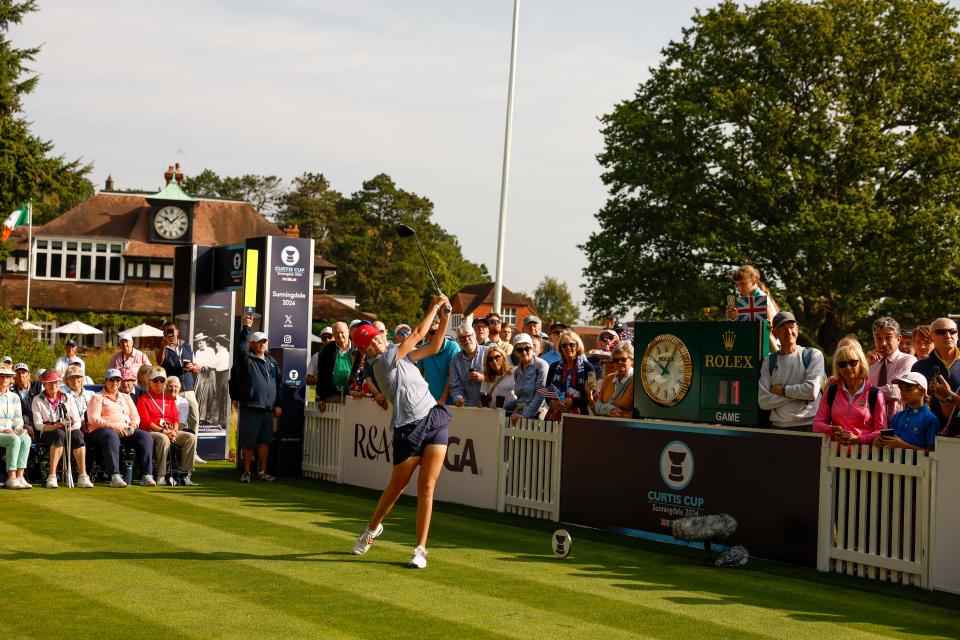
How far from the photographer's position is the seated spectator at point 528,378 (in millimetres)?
12891

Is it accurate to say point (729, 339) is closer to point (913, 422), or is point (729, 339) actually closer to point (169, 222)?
point (913, 422)

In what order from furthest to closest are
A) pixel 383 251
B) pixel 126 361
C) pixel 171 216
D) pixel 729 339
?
pixel 383 251, pixel 171 216, pixel 126 361, pixel 729 339

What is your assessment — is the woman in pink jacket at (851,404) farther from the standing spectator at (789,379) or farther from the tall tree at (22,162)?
the tall tree at (22,162)

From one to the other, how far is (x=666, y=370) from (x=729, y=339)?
2.69 feet

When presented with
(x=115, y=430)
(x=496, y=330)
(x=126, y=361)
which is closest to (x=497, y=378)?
(x=496, y=330)

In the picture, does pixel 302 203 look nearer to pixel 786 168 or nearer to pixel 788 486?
pixel 786 168

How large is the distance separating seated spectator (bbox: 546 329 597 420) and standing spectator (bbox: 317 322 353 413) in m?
4.71

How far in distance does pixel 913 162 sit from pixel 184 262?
23.7 meters

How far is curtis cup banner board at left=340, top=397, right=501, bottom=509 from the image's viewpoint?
13.2m

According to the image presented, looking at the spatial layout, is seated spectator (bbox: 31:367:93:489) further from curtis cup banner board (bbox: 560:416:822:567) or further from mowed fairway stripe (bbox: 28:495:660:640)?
curtis cup banner board (bbox: 560:416:822:567)

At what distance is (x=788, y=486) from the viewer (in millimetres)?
9844

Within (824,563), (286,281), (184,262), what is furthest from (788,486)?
(184,262)

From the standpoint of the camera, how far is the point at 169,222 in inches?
2579

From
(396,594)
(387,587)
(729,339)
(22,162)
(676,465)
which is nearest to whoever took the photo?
(396,594)
